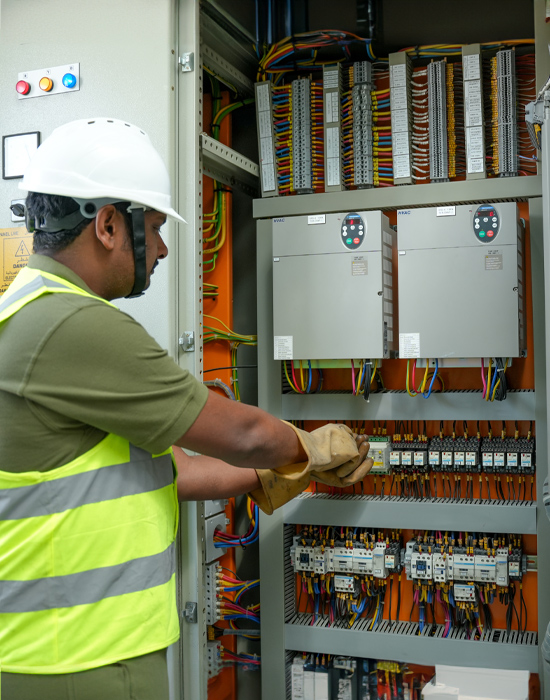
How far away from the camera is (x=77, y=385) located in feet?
3.67

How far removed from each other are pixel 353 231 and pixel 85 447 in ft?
4.67

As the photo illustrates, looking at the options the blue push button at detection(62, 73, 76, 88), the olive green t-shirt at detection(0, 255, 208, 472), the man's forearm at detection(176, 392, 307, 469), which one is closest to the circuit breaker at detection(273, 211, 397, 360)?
the blue push button at detection(62, 73, 76, 88)

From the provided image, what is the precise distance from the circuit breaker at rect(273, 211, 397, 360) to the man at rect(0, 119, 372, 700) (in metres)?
1.06

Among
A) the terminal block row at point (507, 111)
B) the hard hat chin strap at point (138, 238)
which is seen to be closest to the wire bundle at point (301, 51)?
the terminal block row at point (507, 111)

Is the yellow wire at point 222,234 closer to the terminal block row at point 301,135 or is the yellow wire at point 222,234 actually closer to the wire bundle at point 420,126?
the terminal block row at point 301,135

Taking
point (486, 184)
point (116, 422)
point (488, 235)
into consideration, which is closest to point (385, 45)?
point (486, 184)

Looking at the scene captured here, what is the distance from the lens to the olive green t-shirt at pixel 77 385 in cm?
112

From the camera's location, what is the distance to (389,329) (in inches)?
94.1

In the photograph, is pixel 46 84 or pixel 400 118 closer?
pixel 46 84

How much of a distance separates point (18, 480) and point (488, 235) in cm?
166

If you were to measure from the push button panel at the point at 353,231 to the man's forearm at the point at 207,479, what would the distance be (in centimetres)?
88

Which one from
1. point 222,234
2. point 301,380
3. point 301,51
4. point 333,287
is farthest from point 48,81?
point 301,380

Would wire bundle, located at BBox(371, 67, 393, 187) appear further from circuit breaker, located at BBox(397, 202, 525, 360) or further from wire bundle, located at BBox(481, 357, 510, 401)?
wire bundle, located at BBox(481, 357, 510, 401)

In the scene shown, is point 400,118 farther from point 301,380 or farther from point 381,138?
point 301,380
